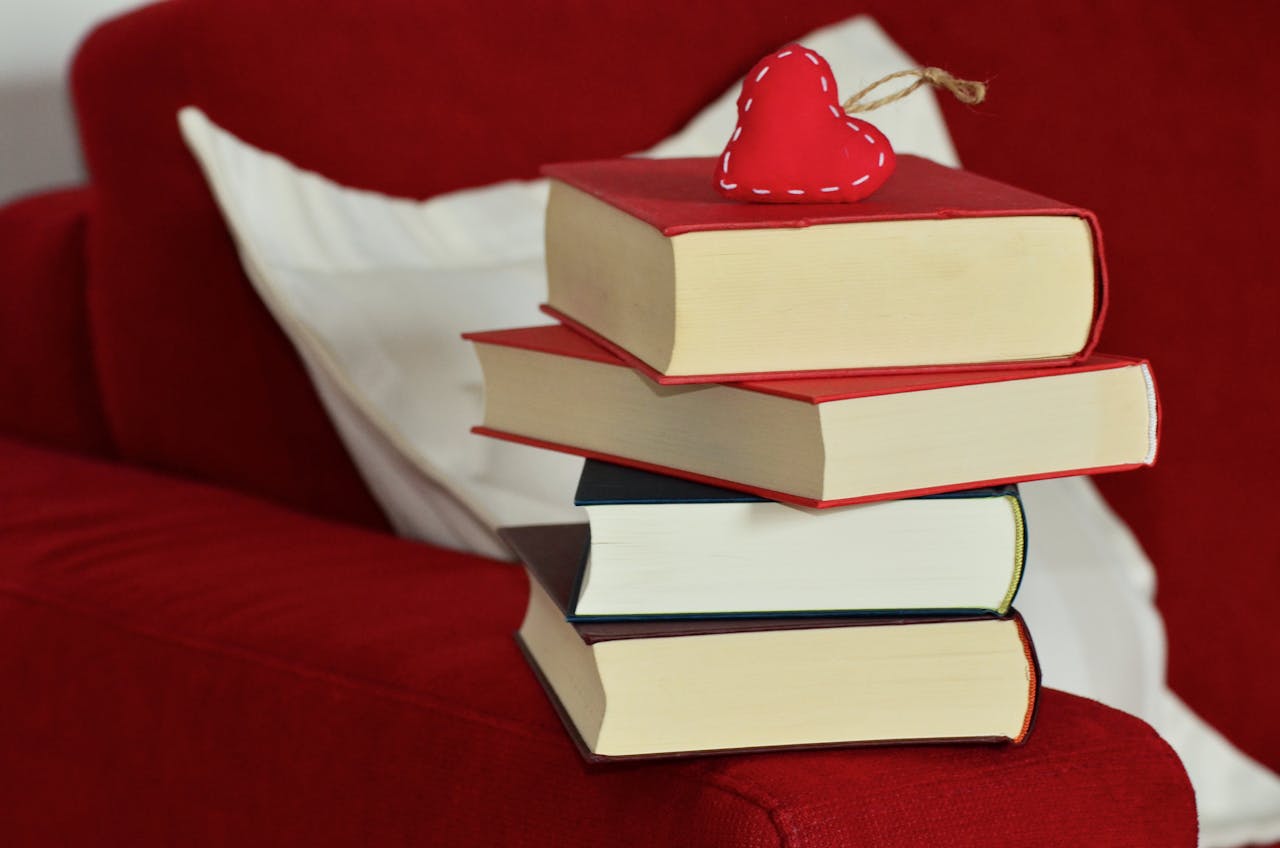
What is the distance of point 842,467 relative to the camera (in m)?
0.58

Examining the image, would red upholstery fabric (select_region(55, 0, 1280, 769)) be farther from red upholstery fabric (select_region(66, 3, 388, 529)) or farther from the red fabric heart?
the red fabric heart

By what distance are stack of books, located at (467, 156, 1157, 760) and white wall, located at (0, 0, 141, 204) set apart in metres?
1.12

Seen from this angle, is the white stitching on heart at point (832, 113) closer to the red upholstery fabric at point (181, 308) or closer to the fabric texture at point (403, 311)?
the fabric texture at point (403, 311)

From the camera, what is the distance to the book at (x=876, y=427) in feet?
1.91

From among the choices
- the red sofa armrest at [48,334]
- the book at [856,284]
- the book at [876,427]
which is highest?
the book at [856,284]

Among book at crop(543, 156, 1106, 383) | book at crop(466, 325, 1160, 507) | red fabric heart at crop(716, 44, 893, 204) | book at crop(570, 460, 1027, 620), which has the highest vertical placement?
red fabric heart at crop(716, 44, 893, 204)

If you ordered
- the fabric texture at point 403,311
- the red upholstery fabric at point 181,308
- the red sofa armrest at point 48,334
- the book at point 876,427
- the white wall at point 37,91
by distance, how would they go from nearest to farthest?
the book at point 876,427 < the fabric texture at point 403,311 < the red upholstery fabric at point 181,308 < the red sofa armrest at point 48,334 < the white wall at point 37,91

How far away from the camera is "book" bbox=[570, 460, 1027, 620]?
0.60m

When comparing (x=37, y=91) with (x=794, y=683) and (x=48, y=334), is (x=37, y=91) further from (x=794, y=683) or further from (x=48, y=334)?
(x=794, y=683)

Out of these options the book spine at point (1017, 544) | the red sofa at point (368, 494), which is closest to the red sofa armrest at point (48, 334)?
the red sofa at point (368, 494)

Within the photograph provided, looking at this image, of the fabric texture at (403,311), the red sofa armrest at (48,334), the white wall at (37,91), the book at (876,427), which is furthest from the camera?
the white wall at (37,91)

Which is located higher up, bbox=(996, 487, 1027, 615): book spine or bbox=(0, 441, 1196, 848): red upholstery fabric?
bbox=(996, 487, 1027, 615): book spine

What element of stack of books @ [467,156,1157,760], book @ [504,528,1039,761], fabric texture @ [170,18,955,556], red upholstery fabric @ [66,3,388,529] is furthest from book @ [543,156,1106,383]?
red upholstery fabric @ [66,3,388,529]

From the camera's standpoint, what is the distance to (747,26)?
1271 millimetres
